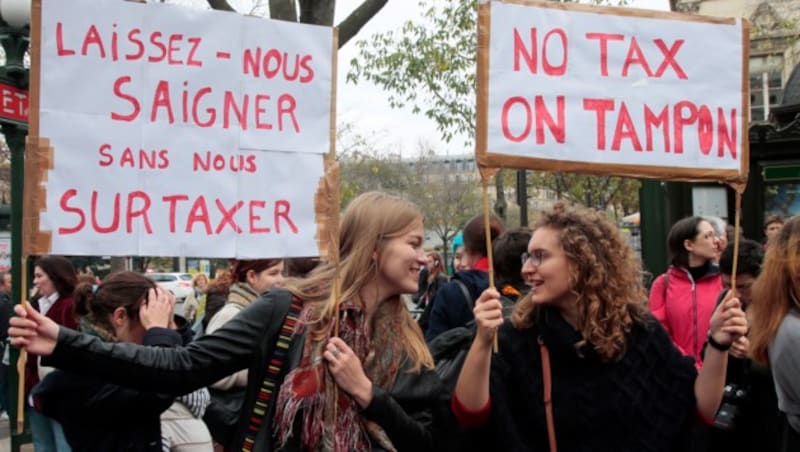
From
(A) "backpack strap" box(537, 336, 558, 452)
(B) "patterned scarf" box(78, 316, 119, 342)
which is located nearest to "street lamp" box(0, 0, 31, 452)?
(B) "patterned scarf" box(78, 316, 119, 342)

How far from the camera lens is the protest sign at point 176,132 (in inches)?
105

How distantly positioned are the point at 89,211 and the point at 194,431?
4.90ft

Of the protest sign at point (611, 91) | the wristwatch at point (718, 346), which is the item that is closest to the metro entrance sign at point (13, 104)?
the protest sign at point (611, 91)

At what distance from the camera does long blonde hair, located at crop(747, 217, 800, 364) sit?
10.6 ft

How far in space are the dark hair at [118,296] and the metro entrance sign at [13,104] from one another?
2607mm

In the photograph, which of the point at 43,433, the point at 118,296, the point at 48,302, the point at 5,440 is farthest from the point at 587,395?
the point at 5,440

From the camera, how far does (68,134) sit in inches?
105

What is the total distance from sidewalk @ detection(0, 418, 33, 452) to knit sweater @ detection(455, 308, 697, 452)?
6449 millimetres

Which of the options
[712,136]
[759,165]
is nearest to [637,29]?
[712,136]

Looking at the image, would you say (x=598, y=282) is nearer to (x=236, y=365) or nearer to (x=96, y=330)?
(x=236, y=365)

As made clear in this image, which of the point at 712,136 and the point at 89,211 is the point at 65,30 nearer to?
the point at 89,211

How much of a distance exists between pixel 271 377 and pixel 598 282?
44.2 inches

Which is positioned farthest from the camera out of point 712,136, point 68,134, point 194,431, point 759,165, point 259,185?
point 759,165

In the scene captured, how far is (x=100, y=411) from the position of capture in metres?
3.29
